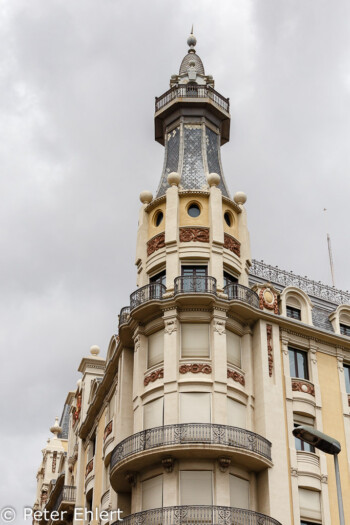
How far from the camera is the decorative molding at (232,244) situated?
38966mm

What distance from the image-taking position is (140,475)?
34.2 meters

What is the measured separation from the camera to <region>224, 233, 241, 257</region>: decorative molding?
128 ft

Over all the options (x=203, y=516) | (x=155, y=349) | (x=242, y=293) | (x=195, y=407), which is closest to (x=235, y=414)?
(x=195, y=407)

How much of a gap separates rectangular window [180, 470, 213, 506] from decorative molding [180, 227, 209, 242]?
10.6m

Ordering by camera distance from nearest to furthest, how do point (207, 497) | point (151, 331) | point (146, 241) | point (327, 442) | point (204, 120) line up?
point (327, 442) < point (207, 497) < point (151, 331) < point (146, 241) < point (204, 120)

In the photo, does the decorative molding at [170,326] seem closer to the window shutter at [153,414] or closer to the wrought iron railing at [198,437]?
the window shutter at [153,414]

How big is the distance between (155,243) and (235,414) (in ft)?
29.8

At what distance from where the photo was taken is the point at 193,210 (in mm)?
39500

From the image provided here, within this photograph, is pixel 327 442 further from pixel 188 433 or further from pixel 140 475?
pixel 140 475

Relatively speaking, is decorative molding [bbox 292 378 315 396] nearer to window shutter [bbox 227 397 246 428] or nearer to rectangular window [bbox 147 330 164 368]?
window shutter [bbox 227 397 246 428]

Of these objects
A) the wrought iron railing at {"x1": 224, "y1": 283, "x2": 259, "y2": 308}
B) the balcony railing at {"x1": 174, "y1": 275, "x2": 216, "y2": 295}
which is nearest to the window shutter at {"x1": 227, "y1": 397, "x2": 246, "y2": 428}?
the wrought iron railing at {"x1": 224, "y1": 283, "x2": 259, "y2": 308}

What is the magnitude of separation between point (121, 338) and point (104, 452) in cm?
621

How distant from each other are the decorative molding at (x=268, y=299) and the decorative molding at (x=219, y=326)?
9.12 ft

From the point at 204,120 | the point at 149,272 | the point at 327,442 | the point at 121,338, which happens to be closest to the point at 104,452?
the point at 121,338
